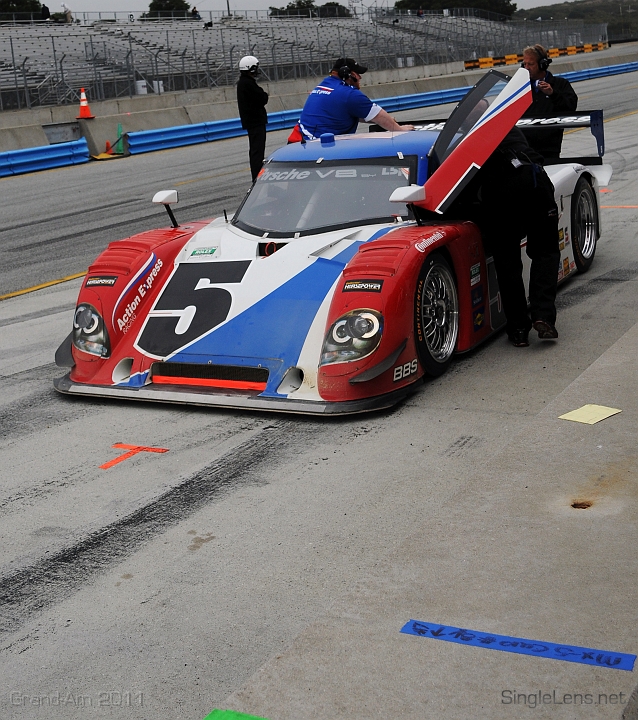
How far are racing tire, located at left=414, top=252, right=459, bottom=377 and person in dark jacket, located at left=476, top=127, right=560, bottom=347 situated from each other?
0.51 metres

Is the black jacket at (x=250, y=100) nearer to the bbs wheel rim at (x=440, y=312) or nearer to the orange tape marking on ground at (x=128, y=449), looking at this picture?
the bbs wheel rim at (x=440, y=312)

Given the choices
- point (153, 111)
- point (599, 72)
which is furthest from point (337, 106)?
point (599, 72)

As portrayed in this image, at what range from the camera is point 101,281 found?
6645 millimetres

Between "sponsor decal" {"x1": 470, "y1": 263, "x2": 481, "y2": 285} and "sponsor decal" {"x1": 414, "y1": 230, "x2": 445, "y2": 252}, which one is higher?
"sponsor decal" {"x1": 414, "y1": 230, "x2": 445, "y2": 252}

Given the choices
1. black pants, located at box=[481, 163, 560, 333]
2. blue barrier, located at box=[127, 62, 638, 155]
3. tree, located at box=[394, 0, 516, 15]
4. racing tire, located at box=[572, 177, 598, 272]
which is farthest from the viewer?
tree, located at box=[394, 0, 516, 15]

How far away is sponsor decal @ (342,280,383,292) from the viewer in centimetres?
580

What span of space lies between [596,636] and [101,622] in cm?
173

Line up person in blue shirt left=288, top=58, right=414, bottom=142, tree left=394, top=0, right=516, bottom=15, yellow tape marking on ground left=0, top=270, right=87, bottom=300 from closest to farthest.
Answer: person in blue shirt left=288, top=58, right=414, bottom=142
yellow tape marking on ground left=0, top=270, right=87, bottom=300
tree left=394, top=0, right=516, bottom=15

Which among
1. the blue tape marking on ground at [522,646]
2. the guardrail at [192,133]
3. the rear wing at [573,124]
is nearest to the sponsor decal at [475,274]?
the rear wing at [573,124]

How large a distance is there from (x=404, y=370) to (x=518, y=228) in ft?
5.16

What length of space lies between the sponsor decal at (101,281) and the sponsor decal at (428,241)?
207cm

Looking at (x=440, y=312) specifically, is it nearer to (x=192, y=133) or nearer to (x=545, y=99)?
(x=545, y=99)

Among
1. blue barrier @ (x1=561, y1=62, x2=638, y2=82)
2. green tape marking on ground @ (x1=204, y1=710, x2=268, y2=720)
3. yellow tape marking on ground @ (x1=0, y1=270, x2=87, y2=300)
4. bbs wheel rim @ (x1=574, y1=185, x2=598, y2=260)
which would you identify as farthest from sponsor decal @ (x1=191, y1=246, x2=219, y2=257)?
blue barrier @ (x1=561, y1=62, x2=638, y2=82)

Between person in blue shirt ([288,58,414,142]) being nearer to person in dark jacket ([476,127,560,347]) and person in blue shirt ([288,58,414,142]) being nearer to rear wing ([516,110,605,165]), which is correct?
rear wing ([516,110,605,165])
